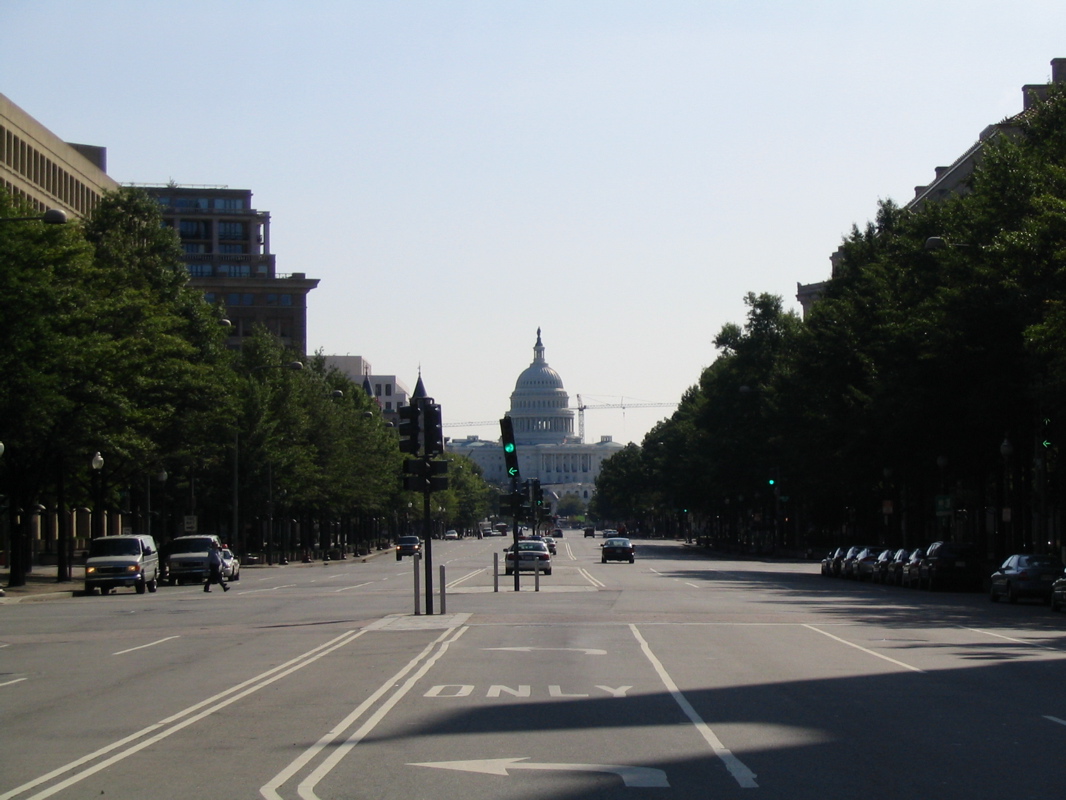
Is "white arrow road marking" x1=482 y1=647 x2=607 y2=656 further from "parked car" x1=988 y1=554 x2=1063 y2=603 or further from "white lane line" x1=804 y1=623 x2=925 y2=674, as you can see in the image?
"parked car" x1=988 y1=554 x2=1063 y2=603

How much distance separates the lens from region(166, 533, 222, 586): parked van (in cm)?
5250

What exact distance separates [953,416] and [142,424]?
27110 millimetres

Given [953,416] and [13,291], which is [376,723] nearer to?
[13,291]

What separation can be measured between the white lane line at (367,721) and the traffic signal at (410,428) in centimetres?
619

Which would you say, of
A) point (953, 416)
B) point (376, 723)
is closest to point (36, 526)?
point (953, 416)

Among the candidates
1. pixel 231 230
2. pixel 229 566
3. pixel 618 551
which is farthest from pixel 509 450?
pixel 231 230

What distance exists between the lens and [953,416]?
49.5 metres

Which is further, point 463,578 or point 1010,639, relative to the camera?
point 463,578

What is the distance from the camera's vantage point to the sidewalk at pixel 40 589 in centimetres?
4225

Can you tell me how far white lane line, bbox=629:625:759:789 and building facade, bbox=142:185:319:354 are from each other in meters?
126

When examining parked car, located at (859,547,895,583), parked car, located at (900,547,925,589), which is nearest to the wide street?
parked car, located at (900,547,925,589)

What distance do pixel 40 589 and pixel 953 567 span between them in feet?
93.4

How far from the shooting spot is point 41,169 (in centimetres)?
7656

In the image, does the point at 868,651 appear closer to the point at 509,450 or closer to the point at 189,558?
the point at 509,450
